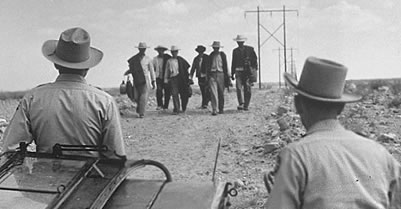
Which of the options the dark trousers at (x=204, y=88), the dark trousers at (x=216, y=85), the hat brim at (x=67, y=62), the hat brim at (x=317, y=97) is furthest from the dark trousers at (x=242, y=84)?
the hat brim at (x=317, y=97)

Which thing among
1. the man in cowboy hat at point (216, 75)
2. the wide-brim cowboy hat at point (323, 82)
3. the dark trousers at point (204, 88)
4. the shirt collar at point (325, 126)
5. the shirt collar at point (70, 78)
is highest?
the wide-brim cowboy hat at point (323, 82)

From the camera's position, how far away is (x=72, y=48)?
485 cm

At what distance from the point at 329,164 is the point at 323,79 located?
408 millimetres

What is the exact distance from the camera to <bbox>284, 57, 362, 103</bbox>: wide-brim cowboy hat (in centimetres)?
326

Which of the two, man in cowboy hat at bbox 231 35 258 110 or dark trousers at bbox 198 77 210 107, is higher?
man in cowboy hat at bbox 231 35 258 110

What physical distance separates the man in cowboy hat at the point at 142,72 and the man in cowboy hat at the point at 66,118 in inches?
499

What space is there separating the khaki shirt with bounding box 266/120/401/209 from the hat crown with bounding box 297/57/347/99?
17 centimetres

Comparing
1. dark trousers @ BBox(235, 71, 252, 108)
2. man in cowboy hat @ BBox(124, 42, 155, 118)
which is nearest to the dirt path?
dark trousers @ BBox(235, 71, 252, 108)

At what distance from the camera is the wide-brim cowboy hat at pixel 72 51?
190 inches

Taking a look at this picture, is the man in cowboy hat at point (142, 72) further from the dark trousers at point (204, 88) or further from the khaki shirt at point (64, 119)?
the khaki shirt at point (64, 119)

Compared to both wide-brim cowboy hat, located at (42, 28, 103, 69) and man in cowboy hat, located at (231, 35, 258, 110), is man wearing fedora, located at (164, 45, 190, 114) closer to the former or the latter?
man in cowboy hat, located at (231, 35, 258, 110)

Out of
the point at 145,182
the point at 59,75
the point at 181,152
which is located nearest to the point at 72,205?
the point at 145,182

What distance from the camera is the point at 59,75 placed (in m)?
4.79

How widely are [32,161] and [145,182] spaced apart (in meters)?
0.65
